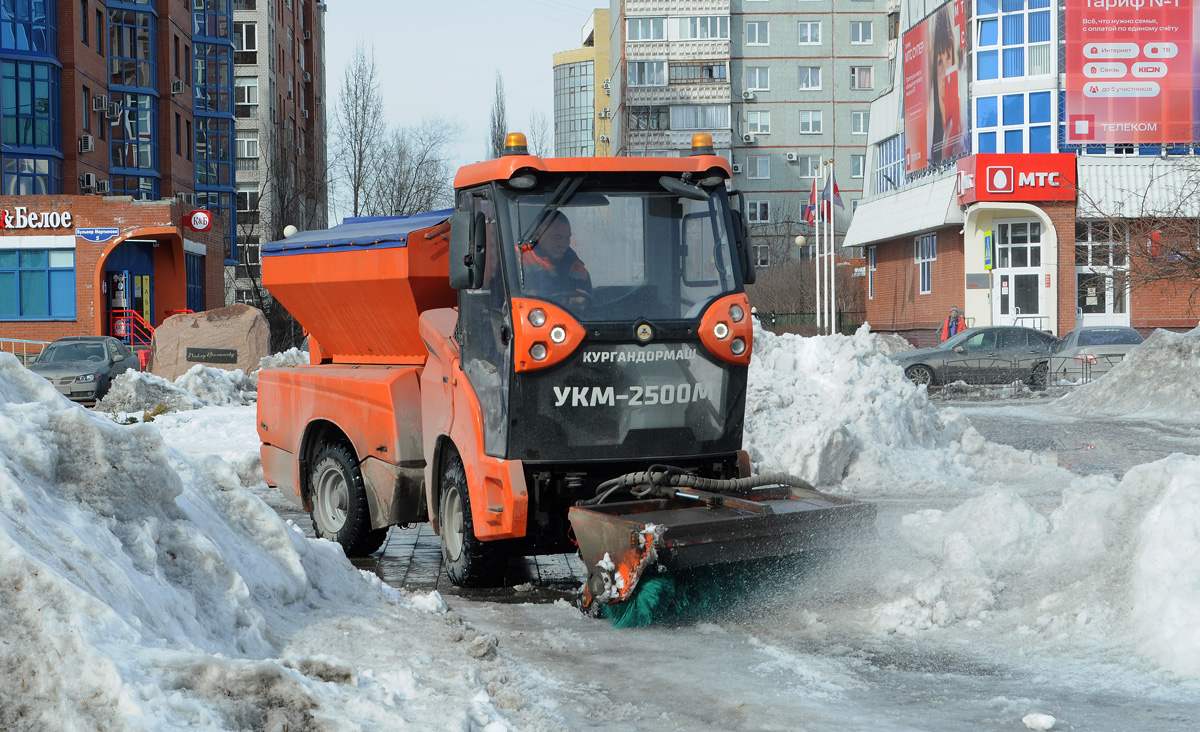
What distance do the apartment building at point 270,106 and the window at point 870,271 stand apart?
21.6 meters

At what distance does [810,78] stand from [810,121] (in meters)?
2.52

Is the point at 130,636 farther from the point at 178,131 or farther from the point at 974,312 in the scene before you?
the point at 178,131

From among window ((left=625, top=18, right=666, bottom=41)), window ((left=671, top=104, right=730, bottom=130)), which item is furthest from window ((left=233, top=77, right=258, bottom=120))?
window ((left=671, top=104, right=730, bottom=130))

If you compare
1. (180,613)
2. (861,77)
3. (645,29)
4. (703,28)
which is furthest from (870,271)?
(180,613)

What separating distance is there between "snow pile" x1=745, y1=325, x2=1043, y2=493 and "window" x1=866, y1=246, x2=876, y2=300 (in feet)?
118

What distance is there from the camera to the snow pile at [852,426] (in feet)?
41.8

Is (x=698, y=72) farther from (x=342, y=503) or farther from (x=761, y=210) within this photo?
(x=342, y=503)

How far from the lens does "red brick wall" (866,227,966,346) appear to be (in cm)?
4228

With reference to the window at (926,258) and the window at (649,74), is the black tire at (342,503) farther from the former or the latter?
the window at (649,74)

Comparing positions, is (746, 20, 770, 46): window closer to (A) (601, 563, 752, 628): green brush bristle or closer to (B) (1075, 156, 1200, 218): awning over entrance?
(B) (1075, 156, 1200, 218): awning over entrance

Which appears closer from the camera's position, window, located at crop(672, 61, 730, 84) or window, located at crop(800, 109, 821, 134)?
window, located at crop(672, 61, 730, 84)

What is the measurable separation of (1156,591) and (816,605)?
1.75m

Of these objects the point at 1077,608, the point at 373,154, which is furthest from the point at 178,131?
the point at 1077,608

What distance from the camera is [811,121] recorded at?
75.5 metres
